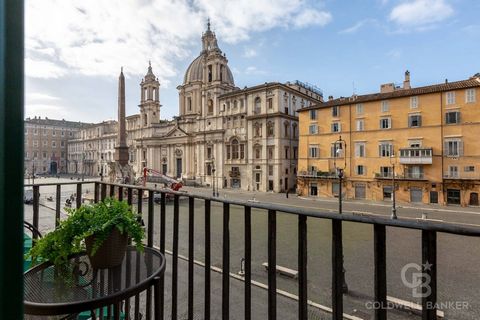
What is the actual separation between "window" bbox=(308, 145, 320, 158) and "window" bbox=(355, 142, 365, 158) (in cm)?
481

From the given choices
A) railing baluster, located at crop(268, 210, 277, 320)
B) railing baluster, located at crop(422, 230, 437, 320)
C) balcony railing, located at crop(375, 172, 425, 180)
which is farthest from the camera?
balcony railing, located at crop(375, 172, 425, 180)

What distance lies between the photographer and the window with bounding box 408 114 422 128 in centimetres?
2842

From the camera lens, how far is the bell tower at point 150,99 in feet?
209

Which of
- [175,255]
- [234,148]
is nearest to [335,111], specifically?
[234,148]

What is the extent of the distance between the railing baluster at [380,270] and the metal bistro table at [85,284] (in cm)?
157

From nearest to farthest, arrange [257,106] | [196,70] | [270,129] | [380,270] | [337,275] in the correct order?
[380,270] → [337,275] → [270,129] → [257,106] → [196,70]

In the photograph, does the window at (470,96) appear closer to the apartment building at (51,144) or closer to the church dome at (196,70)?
the church dome at (196,70)

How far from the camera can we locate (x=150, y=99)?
6419 centimetres

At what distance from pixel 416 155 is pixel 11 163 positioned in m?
33.2

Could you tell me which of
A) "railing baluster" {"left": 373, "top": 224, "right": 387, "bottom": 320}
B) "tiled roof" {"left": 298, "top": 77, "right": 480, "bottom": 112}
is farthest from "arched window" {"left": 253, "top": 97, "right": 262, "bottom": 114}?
"railing baluster" {"left": 373, "top": 224, "right": 387, "bottom": 320}

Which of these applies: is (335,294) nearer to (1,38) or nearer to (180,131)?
(1,38)

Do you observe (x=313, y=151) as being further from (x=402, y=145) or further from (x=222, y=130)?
(x=222, y=130)

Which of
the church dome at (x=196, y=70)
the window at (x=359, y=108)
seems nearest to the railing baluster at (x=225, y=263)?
the window at (x=359, y=108)

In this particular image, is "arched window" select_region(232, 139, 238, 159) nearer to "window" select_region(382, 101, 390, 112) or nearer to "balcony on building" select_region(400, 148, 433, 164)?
"window" select_region(382, 101, 390, 112)
